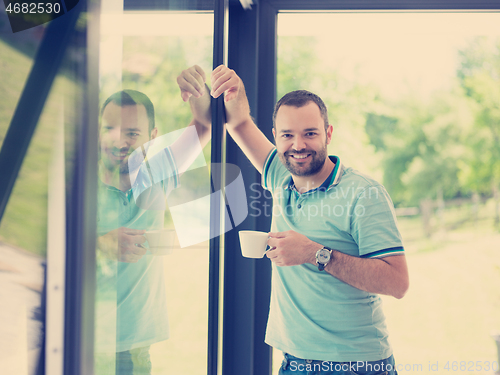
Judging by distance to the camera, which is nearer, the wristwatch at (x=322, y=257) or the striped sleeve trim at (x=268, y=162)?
the wristwatch at (x=322, y=257)

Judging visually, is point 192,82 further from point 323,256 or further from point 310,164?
point 323,256

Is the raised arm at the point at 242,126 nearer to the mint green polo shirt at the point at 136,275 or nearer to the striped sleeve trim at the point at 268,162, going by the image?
the striped sleeve trim at the point at 268,162

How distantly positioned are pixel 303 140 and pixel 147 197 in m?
0.67

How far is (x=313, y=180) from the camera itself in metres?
1.14

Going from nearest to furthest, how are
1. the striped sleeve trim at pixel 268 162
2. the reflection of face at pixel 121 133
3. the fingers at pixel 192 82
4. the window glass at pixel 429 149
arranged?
the reflection of face at pixel 121 133, the fingers at pixel 192 82, the striped sleeve trim at pixel 268 162, the window glass at pixel 429 149

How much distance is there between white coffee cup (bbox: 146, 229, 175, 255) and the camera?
21.6 inches

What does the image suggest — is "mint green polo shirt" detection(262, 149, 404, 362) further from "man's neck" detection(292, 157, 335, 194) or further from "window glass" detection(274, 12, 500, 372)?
"window glass" detection(274, 12, 500, 372)

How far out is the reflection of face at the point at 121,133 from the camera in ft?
1.27

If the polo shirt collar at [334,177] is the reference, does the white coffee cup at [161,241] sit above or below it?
below

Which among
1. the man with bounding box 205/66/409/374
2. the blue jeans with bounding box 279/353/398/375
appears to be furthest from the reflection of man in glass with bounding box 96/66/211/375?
the blue jeans with bounding box 279/353/398/375

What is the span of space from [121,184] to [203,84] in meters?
0.52

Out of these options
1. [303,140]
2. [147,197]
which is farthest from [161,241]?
[303,140]

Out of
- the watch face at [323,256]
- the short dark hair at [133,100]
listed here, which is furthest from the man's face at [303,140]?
the short dark hair at [133,100]

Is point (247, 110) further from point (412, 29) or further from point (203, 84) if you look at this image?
point (412, 29)
